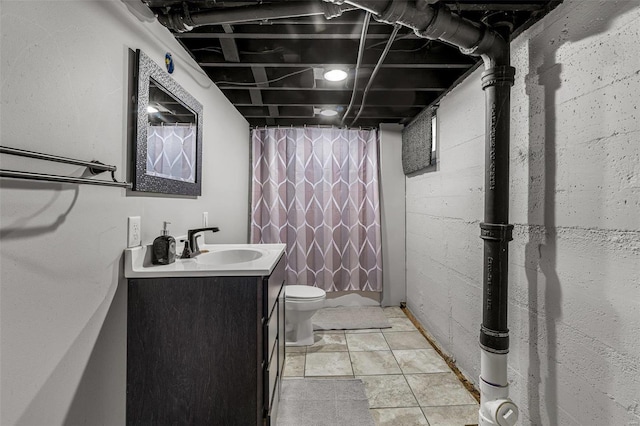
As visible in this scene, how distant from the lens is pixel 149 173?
1.38 meters

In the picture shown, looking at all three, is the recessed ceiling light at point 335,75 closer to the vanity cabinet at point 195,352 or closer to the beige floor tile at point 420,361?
the vanity cabinet at point 195,352

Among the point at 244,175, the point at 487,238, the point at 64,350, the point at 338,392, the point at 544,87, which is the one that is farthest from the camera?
Answer: the point at 244,175

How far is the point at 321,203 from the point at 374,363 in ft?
5.52

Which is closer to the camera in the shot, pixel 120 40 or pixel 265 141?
pixel 120 40

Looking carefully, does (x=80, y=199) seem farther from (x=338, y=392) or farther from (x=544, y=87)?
(x=544, y=87)

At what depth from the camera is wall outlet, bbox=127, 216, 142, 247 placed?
1251mm

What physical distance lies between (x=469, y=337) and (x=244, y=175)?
246 cm

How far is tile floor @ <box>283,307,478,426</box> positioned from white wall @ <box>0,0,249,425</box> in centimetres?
135

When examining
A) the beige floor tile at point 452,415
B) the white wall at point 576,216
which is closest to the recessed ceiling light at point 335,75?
the white wall at point 576,216

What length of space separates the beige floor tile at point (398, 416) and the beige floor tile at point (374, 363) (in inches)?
14.8

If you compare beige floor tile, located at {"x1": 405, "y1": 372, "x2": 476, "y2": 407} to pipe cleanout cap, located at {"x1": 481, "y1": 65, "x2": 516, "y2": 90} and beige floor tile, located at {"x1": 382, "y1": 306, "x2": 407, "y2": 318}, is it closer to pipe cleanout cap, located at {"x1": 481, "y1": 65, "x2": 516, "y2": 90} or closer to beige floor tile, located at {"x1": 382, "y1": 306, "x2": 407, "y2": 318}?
beige floor tile, located at {"x1": 382, "y1": 306, "x2": 407, "y2": 318}

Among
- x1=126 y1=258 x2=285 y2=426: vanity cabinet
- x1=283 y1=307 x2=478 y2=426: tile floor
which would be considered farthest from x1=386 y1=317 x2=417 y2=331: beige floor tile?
x1=126 y1=258 x2=285 y2=426: vanity cabinet

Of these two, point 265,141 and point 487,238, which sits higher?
point 265,141

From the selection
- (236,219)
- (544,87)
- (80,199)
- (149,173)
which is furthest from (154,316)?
(544,87)
